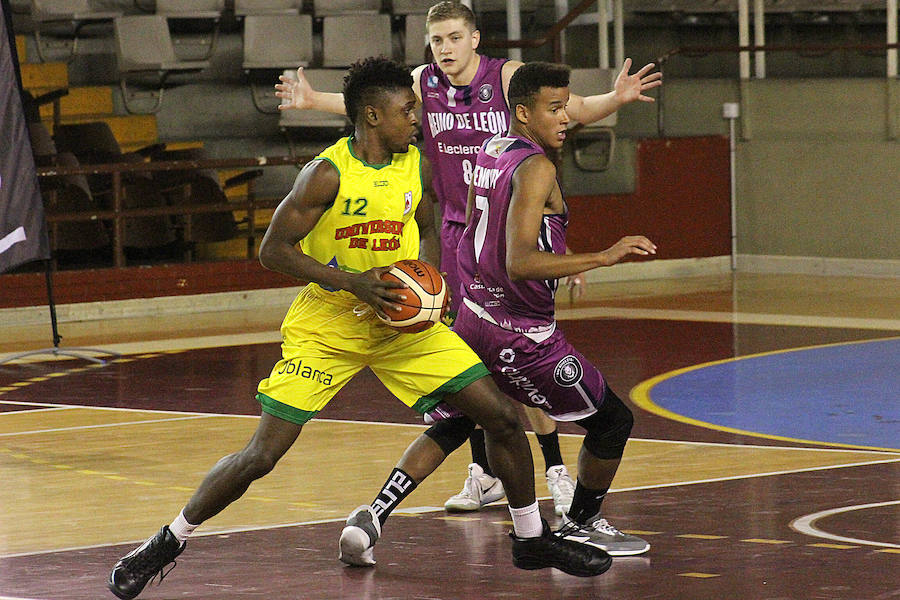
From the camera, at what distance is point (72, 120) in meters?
18.1

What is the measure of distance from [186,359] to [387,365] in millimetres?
6602

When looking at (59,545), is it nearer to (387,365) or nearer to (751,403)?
(387,365)

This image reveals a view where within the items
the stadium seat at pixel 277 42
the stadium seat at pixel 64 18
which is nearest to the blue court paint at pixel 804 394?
the stadium seat at pixel 277 42

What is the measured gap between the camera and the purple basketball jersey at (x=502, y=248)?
6.38 metres

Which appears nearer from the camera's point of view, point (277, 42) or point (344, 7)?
point (277, 42)

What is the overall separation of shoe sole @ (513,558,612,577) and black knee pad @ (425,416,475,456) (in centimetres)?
69

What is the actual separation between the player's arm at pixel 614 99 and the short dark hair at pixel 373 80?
1188 millimetres

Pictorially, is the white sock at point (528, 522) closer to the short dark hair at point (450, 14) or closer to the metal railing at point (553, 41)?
the short dark hair at point (450, 14)

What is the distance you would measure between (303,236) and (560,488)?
175 centimetres

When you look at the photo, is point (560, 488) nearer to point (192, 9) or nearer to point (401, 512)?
point (401, 512)

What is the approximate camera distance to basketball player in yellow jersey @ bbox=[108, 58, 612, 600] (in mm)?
6141

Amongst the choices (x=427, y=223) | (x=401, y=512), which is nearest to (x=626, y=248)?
(x=427, y=223)

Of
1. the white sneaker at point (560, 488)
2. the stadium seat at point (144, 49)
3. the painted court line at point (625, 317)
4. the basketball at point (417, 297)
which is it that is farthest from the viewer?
the stadium seat at point (144, 49)

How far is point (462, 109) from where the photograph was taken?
7.95 meters
